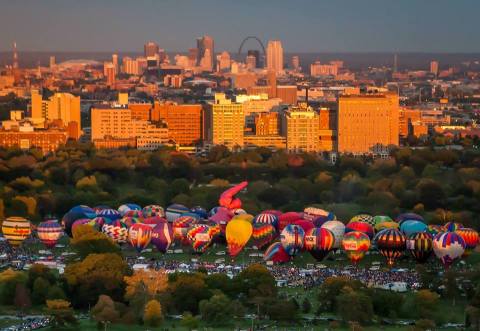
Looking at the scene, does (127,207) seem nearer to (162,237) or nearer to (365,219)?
(162,237)

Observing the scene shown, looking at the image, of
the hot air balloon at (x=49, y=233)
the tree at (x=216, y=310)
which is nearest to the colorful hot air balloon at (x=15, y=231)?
the hot air balloon at (x=49, y=233)

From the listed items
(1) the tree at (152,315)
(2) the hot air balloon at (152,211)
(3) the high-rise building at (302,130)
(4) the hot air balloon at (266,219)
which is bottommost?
(1) the tree at (152,315)

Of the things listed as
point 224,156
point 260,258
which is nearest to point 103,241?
point 260,258

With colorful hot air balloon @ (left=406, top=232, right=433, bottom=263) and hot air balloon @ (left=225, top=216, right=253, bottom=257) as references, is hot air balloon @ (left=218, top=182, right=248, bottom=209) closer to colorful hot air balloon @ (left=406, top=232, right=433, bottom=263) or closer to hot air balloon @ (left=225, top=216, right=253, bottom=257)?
hot air balloon @ (left=225, top=216, right=253, bottom=257)

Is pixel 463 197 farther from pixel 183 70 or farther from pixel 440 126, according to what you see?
pixel 183 70

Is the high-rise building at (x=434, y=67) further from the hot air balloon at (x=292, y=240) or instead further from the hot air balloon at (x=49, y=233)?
the hot air balloon at (x=292, y=240)

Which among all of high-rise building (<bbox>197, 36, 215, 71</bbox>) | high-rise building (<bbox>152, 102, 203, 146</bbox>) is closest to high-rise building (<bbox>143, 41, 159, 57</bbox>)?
high-rise building (<bbox>197, 36, 215, 71</bbox>)

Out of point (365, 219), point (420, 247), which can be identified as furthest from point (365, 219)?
point (420, 247)
